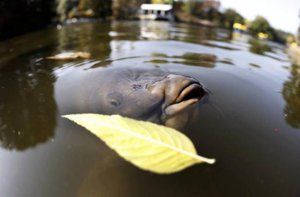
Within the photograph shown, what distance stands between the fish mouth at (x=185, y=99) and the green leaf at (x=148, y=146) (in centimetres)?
109

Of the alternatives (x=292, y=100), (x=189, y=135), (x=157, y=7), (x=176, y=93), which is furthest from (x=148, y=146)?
(x=157, y=7)

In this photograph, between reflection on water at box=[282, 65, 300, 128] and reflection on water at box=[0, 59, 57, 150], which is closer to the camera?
reflection on water at box=[0, 59, 57, 150]

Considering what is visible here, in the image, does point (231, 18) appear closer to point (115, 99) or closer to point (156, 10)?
point (156, 10)

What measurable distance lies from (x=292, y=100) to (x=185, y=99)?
70.3 inches

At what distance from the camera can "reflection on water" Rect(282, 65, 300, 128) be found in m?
3.50

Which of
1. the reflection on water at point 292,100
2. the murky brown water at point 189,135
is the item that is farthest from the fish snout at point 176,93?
the reflection on water at point 292,100

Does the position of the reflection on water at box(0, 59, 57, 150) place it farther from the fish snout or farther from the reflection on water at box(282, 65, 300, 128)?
the reflection on water at box(282, 65, 300, 128)

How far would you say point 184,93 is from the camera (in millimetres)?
3094

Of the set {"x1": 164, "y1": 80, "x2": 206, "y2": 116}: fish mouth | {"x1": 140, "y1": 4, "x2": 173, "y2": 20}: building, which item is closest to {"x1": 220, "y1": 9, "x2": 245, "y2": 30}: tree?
{"x1": 140, "y1": 4, "x2": 173, "y2": 20}: building

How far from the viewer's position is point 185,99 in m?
3.11

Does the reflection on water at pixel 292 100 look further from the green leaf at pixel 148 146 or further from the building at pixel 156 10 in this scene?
the building at pixel 156 10

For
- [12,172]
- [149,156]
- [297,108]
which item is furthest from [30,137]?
[297,108]

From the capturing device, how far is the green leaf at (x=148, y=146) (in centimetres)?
173

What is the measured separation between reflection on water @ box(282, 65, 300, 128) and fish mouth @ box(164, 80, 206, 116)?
105cm
